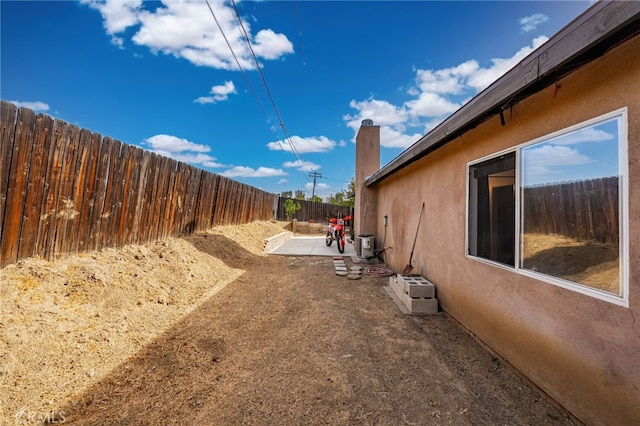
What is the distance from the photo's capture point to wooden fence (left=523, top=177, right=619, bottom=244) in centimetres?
165

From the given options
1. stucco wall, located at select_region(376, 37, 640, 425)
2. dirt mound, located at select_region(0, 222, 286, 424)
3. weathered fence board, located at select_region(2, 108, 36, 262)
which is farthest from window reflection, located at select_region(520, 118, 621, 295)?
weathered fence board, located at select_region(2, 108, 36, 262)

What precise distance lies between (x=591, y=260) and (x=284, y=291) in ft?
13.3

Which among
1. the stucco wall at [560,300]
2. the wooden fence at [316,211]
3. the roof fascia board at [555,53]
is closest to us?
the roof fascia board at [555,53]

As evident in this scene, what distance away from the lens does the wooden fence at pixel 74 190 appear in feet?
9.21

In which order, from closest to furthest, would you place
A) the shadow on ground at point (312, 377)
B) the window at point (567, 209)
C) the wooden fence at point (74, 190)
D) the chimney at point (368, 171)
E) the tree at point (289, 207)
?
the window at point (567, 209) → the shadow on ground at point (312, 377) → the wooden fence at point (74, 190) → the chimney at point (368, 171) → the tree at point (289, 207)

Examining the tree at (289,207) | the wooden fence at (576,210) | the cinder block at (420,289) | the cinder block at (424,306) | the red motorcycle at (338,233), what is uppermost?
the tree at (289,207)

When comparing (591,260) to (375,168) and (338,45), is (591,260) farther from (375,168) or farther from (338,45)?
(338,45)

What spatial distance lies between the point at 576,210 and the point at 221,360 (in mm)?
3218

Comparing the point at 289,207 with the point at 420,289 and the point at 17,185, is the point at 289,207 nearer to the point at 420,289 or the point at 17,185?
the point at 420,289

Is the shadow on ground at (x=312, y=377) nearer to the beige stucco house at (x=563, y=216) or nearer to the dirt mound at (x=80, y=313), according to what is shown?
the dirt mound at (x=80, y=313)

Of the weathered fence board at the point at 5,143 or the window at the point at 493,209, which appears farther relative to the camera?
the weathered fence board at the point at 5,143

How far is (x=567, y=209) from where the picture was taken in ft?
6.52

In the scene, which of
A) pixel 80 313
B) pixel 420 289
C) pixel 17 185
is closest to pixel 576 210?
pixel 420 289

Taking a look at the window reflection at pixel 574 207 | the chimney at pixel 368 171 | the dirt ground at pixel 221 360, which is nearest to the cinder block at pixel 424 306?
the dirt ground at pixel 221 360
